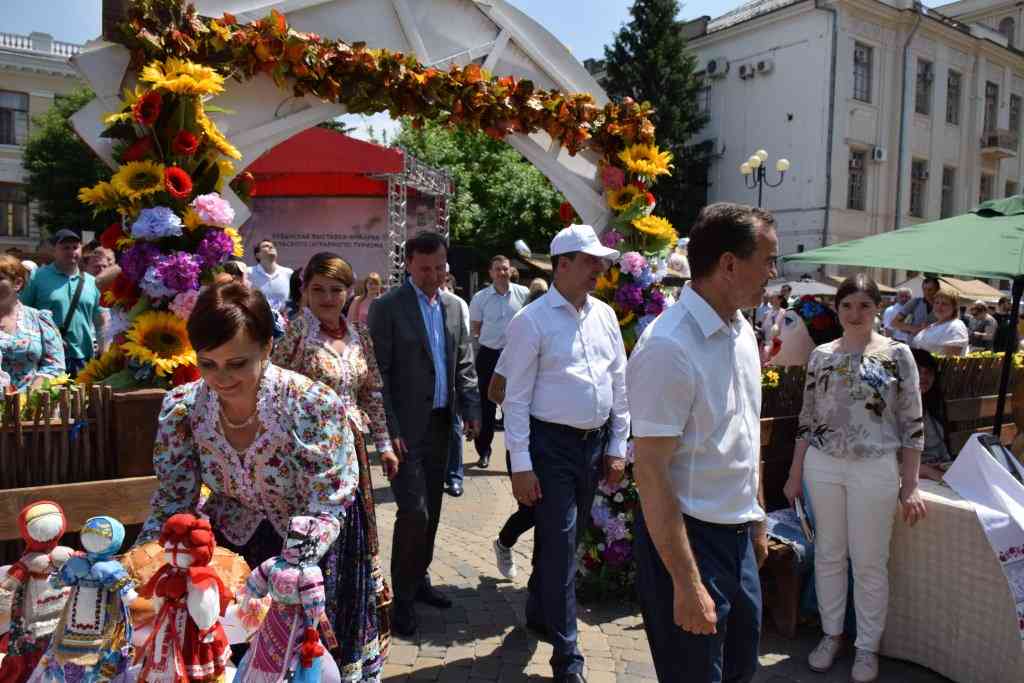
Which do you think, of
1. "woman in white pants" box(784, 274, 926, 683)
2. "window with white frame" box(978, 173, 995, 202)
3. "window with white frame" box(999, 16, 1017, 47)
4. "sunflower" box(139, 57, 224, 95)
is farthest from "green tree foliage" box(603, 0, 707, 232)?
"sunflower" box(139, 57, 224, 95)

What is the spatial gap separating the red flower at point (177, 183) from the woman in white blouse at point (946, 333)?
7640 mm

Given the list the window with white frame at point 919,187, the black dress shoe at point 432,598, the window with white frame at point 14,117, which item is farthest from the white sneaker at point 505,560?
the window with white frame at point 14,117

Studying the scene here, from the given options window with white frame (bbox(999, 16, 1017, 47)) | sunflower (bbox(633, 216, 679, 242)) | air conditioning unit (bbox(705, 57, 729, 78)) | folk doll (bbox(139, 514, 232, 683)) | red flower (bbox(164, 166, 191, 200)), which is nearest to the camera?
folk doll (bbox(139, 514, 232, 683))

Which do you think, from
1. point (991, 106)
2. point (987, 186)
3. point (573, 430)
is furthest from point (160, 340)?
point (987, 186)

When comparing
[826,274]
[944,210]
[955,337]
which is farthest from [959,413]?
[944,210]

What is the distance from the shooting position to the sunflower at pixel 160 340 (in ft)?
12.2

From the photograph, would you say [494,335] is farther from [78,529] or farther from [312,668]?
[312,668]

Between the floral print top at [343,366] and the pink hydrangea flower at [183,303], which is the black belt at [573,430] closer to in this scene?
the floral print top at [343,366]

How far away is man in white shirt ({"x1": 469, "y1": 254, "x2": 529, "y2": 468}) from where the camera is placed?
8.69 metres

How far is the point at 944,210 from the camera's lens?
31.0 metres

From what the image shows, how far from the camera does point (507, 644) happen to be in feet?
13.7

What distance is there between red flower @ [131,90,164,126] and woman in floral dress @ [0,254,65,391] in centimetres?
180

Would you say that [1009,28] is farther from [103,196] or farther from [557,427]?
[103,196]

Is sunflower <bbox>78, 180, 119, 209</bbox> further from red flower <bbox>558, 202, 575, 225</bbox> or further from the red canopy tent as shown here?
the red canopy tent
